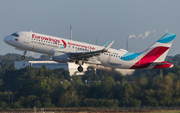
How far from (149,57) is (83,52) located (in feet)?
44.8

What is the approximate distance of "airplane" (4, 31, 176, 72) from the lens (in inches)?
2104

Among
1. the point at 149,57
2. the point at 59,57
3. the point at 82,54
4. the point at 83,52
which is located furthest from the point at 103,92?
the point at 83,52

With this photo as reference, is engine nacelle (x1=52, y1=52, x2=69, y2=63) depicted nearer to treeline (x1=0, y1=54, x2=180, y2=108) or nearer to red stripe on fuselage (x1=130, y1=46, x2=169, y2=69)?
treeline (x1=0, y1=54, x2=180, y2=108)

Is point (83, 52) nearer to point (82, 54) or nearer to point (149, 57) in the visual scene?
point (82, 54)

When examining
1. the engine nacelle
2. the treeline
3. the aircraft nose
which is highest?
the aircraft nose

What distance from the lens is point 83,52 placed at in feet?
171

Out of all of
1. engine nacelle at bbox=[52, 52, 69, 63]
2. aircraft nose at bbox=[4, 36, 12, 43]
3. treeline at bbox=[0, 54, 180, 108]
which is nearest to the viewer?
engine nacelle at bbox=[52, 52, 69, 63]

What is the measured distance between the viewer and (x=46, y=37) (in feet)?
177

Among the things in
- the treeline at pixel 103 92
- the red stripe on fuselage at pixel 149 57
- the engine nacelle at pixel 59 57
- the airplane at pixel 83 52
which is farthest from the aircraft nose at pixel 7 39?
the red stripe on fuselage at pixel 149 57

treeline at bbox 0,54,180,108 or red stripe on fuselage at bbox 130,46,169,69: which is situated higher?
red stripe on fuselage at bbox 130,46,169,69

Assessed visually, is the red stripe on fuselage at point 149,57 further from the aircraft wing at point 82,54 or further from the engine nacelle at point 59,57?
the engine nacelle at point 59,57

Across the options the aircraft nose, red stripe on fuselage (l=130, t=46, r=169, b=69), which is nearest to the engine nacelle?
the aircraft nose

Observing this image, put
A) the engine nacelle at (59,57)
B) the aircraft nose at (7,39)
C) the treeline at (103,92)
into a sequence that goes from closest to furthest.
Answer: the engine nacelle at (59,57)
the aircraft nose at (7,39)
the treeline at (103,92)

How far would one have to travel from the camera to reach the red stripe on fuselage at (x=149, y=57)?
189 feet
